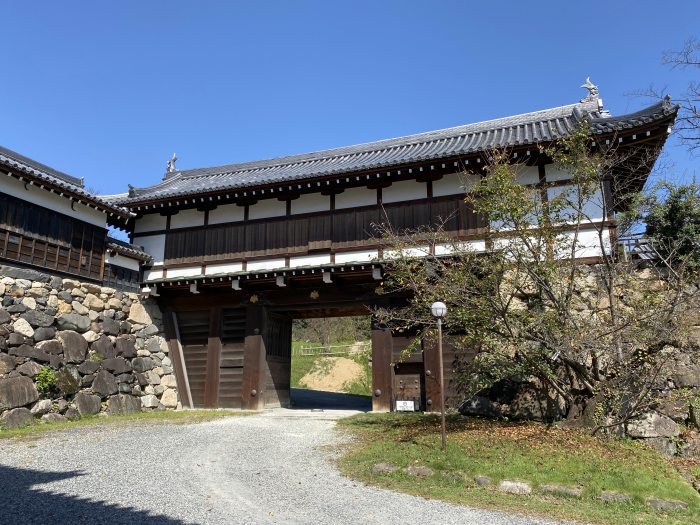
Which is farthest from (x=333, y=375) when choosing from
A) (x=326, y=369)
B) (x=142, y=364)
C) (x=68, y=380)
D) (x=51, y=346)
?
(x=51, y=346)

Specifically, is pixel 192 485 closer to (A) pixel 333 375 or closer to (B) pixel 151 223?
(B) pixel 151 223

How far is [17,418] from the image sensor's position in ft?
40.5

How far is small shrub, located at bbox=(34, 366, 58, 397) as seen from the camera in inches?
523

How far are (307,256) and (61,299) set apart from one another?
299 inches

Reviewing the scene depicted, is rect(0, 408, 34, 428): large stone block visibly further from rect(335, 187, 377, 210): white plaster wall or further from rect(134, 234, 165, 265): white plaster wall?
rect(335, 187, 377, 210): white plaster wall

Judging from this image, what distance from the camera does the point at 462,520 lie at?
6211mm

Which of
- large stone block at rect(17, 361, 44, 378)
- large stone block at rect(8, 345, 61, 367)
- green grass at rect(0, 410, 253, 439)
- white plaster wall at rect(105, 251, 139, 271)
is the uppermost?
white plaster wall at rect(105, 251, 139, 271)

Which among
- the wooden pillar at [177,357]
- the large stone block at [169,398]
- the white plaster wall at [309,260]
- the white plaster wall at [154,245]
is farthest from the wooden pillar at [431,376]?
the white plaster wall at [154,245]

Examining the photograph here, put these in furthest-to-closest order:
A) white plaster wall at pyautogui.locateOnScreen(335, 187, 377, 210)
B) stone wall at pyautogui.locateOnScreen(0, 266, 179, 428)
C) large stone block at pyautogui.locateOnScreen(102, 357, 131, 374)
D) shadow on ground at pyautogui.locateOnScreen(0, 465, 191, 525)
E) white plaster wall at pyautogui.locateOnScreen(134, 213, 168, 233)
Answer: white plaster wall at pyautogui.locateOnScreen(134, 213, 168, 233) → white plaster wall at pyautogui.locateOnScreen(335, 187, 377, 210) → large stone block at pyautogui.locateOnScreen(102, 357, 131, 374) → stone wall at pyautogui.locateOnScreen(0, 266, 179, 428) → shadow on ground at pyautogui.locateOnScreen(0, 465, 191, 525)

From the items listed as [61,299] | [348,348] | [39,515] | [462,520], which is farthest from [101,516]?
[348,348]

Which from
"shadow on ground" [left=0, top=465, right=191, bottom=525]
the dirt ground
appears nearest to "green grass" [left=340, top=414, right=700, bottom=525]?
"shadow on ground" [left=0, top=465, right=191, bottom=525]

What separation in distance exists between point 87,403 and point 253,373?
5.03 m

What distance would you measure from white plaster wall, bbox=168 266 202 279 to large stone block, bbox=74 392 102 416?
4.71m

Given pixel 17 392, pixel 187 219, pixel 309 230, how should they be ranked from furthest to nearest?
pixel 187 219 → pixel 309 230 → pixel 17 392
